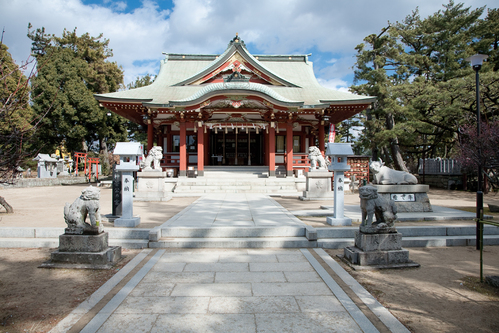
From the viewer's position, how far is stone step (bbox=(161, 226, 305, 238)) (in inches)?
218

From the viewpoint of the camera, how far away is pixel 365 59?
2317cm

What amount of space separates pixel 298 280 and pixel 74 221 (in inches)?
137

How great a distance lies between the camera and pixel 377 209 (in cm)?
443

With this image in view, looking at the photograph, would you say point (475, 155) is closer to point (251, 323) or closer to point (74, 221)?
point (251, 323)

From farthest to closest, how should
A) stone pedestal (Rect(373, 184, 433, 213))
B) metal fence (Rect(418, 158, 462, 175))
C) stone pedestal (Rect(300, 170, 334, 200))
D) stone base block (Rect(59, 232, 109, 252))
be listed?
metal fence (Rect(418, 158, 462, 175))
stone pedestal (Rect(300, 170, 334, 200))
stone pedestal (Rect(373, 184, 433, 213))
stone base block (Rect(59, 232, 109, 252))

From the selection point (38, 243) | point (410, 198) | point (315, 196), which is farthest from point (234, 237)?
point (315, 196)

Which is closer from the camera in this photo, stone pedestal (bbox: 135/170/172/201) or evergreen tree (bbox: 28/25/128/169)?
stone pedestal (bbox: 135/170/172/201)

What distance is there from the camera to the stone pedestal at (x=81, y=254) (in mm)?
4168

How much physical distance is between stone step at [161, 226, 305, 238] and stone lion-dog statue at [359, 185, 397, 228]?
1513mm

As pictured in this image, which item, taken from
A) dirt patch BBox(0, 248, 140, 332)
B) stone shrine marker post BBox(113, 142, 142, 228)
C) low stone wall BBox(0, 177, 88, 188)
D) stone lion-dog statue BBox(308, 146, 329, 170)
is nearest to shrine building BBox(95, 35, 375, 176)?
stone lion-dog statue BBox(308, 146, 329, 170)

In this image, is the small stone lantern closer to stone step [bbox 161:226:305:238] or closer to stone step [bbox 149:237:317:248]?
stone step [bbox 161:226:305:238]

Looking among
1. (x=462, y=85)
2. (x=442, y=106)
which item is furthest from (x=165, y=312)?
(x=442, y=106)

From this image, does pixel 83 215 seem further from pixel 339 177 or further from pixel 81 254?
pixel 339 177

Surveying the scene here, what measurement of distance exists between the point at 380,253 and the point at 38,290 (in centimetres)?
473
